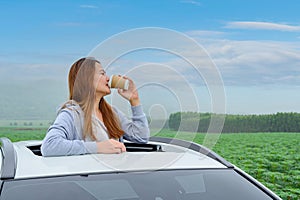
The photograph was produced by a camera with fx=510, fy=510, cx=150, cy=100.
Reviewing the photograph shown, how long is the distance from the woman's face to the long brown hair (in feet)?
0.07

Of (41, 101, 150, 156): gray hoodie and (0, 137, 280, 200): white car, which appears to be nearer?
(0, 137, 280, 200): white car

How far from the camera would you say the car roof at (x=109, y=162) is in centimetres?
240

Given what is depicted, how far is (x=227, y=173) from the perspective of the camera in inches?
103

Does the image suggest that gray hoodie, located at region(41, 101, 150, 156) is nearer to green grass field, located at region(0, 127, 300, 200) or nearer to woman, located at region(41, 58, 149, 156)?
woman, located at region(41, 58, 149, 156)

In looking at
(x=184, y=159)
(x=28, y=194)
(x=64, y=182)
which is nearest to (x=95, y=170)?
(x=64, y=182)

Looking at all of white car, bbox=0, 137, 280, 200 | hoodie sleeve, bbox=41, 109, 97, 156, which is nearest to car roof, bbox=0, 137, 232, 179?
white car, bbox=0, 137, 280, 200

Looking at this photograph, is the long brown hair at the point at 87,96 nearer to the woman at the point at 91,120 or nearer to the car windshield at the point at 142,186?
the woman at the point at 91,120

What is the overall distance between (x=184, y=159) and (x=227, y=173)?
24cm

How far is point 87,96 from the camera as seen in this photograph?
326cm

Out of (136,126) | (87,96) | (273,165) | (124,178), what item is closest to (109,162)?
(124,178)

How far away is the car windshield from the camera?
2.24 metres

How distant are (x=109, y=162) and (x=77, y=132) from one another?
0.67 m

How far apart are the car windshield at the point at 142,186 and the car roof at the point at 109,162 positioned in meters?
0.04

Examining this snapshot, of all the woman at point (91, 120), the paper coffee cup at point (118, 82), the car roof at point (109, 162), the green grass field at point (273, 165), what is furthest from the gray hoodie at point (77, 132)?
the green grass field at point (273, 165)
